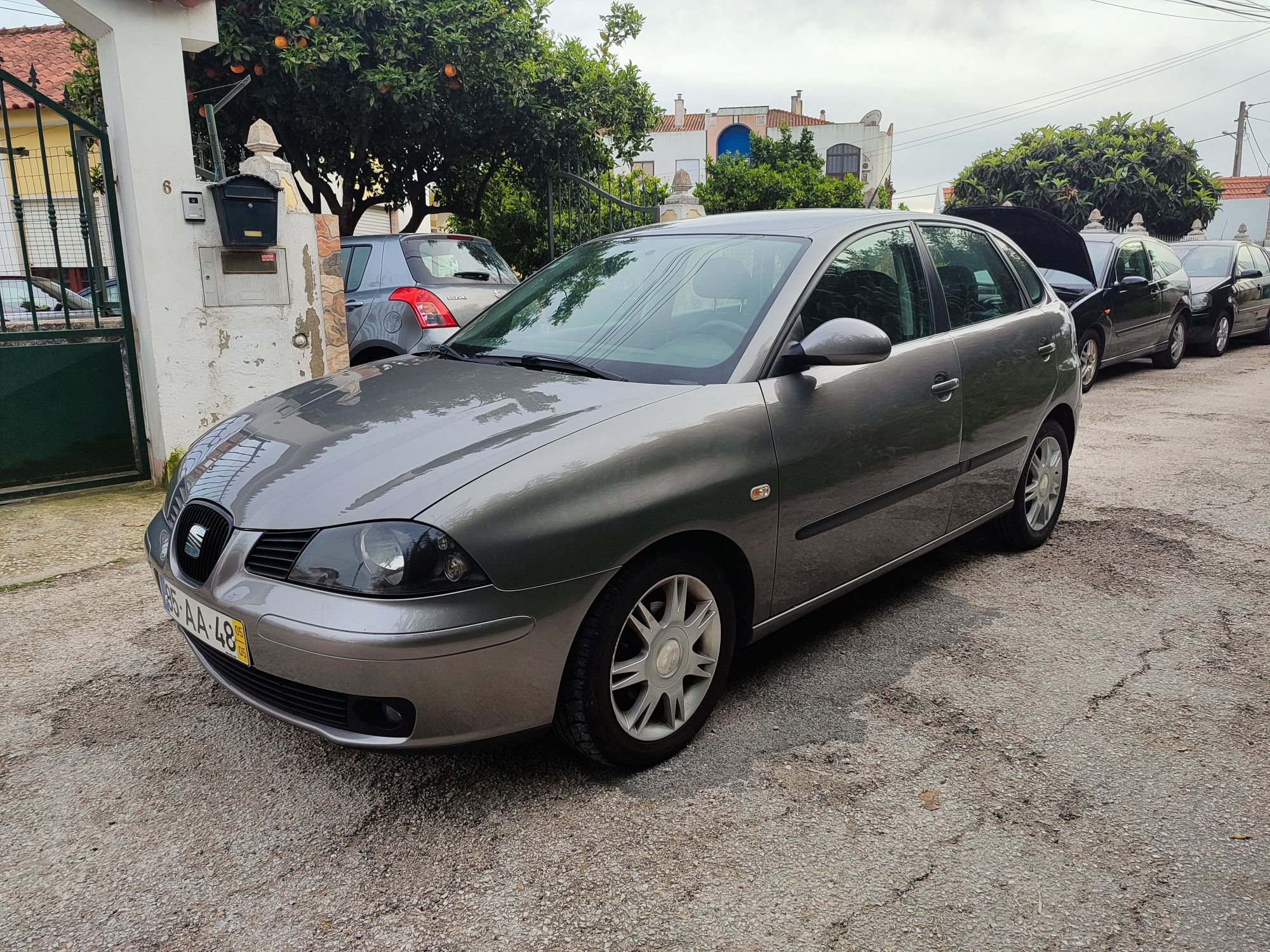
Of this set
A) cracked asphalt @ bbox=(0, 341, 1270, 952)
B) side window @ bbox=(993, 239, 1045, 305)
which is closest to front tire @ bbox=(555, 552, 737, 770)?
cracked asphalt @ bbox=(0, 341, 1270, 952)

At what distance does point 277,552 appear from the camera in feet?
7.89

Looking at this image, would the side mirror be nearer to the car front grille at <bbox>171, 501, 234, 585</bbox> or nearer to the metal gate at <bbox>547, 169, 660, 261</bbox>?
the car front grille at <bbox>171, 501, 234, 585</bbox>

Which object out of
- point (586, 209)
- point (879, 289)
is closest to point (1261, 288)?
point (586, 209)

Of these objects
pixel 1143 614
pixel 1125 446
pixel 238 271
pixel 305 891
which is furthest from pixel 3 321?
pixel 1125 446

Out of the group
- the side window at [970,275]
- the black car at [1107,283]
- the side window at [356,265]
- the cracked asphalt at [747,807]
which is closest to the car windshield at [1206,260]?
the black car at [1107,283]

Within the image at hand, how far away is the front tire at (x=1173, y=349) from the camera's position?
11180mm

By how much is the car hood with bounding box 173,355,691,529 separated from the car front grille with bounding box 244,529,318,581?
26 mm

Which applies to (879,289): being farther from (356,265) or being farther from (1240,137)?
(1240,137)

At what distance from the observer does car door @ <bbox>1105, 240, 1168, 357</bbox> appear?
9.40m

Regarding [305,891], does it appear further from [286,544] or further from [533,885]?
[286,544]

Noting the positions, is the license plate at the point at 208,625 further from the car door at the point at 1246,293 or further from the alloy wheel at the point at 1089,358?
the car door at the point at 1246,293

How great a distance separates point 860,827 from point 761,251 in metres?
1.95

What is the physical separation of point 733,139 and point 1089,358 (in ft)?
178

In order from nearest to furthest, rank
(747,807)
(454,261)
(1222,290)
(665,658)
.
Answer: (747,807) → (665,658) → (454,261) → (1222,290)
